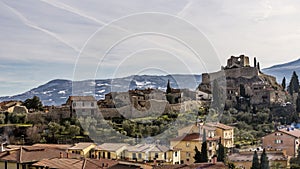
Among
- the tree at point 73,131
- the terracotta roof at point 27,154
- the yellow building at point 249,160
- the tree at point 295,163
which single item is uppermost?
the tree at point 73,131

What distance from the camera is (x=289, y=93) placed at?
3666 centimetres

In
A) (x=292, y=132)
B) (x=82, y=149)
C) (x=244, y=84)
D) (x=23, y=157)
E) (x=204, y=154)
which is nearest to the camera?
(x=23, y=157)

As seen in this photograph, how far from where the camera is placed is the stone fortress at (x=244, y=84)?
Answer: 3375cm

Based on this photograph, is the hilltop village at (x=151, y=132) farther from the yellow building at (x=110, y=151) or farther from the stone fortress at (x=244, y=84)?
the stone fortress at (x=244, y=84)

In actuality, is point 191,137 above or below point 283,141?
above

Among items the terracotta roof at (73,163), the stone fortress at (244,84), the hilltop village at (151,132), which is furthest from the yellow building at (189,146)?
the stone fortress at (244,84)

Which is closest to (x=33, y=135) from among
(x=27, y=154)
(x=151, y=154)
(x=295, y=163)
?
(x=27, y=154)

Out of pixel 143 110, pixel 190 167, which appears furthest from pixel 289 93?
pixel 190 167

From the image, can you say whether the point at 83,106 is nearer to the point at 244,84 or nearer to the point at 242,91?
the point at 242,91

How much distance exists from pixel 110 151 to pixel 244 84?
2204 cm

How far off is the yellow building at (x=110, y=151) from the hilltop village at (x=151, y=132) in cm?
4

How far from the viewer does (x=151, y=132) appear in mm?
20453

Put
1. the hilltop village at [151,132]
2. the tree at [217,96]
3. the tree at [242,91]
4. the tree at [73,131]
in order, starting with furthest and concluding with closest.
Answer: the tree at [242,91] < the tree at [217,96] < the tree at [73,131] < the hilltop village at [151,132]

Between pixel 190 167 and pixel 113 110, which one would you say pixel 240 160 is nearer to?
pixel 190 167
